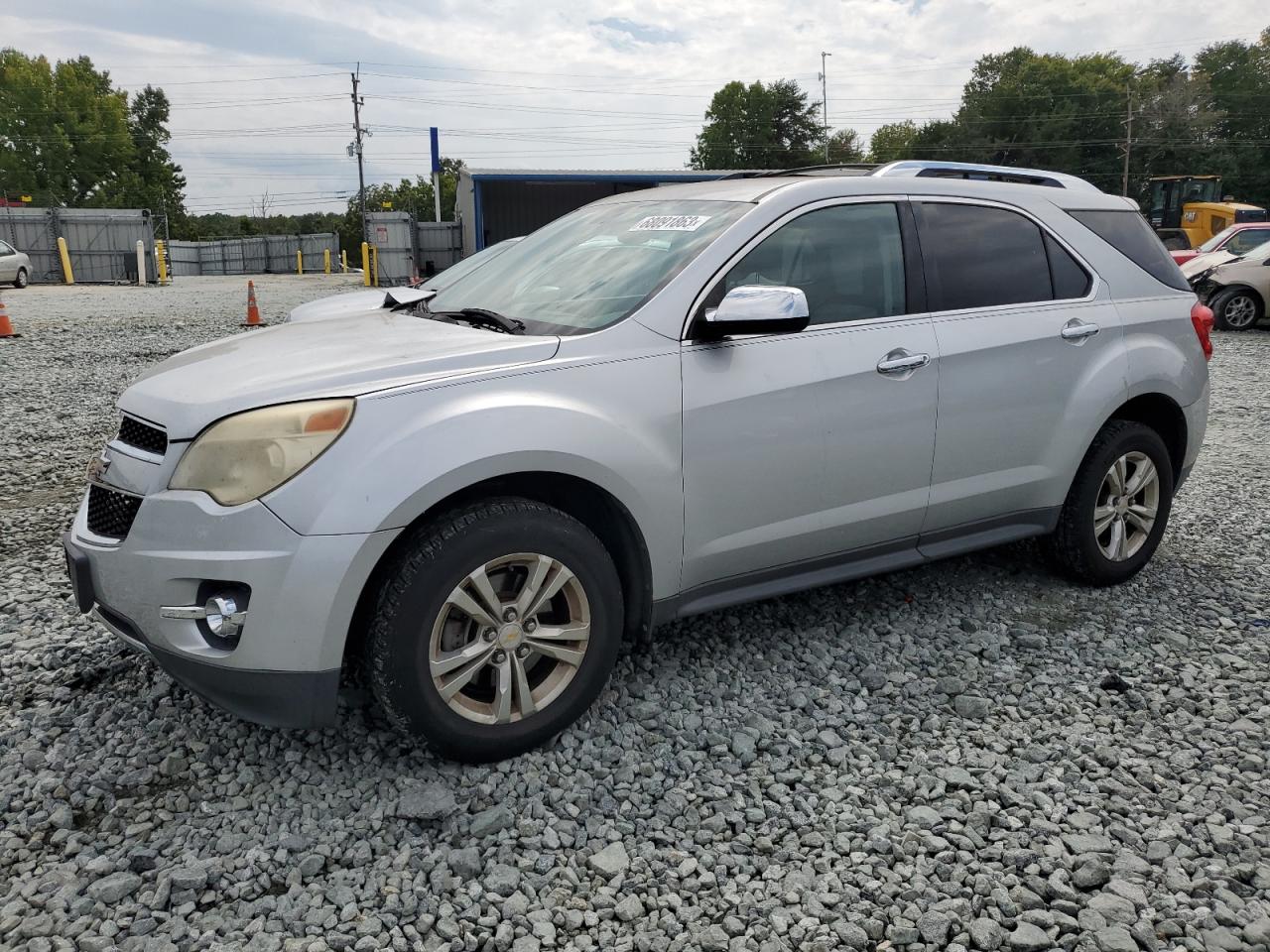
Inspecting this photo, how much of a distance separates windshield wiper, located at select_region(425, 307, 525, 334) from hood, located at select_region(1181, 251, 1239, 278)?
50.1ft

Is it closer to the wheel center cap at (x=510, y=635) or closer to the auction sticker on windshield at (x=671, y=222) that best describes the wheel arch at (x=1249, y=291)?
the auction sticker on windshield at (x=671, y=222)

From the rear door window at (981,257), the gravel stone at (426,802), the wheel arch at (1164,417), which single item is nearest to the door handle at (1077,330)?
the rear door window at (981,257)

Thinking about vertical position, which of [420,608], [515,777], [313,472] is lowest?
[515,777]

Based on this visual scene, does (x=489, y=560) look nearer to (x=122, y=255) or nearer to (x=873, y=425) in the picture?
(x=873, y=425)

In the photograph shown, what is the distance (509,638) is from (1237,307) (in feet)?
52.3

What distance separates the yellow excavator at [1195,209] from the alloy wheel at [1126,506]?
929 inches

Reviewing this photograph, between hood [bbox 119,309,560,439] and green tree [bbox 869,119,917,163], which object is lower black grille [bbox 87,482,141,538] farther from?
green tree [bbox 869,119,917,163]

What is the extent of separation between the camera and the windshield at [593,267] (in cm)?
326

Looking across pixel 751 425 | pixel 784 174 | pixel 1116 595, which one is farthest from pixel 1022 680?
pixel 784 174

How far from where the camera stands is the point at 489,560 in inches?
109

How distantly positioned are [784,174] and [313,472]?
2430 mm

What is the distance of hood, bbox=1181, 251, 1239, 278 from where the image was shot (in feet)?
51.0

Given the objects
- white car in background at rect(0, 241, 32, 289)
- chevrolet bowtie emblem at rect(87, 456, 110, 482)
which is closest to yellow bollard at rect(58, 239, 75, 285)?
white car in background at rect(0, 241, 32, 289)

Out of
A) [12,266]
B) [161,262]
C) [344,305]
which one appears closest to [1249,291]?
[344,305]
